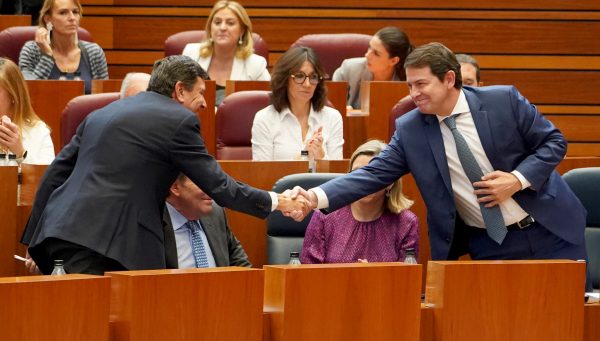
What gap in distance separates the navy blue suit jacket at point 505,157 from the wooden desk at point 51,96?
1507 millimetres

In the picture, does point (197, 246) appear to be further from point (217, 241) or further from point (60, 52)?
point (60, 52)

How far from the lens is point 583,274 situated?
6.45 feet

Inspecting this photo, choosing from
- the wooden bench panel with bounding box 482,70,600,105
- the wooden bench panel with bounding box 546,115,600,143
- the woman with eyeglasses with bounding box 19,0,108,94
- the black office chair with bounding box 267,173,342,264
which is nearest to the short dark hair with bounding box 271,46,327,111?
the black office chair with bounding box 267,173,342,264

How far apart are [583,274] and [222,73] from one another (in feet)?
7.25

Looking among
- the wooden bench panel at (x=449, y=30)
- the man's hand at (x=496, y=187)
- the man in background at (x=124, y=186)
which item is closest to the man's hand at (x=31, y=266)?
the man in background at (x=124, y=186)

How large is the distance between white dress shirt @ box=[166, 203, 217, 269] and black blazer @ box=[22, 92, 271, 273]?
0.19 m

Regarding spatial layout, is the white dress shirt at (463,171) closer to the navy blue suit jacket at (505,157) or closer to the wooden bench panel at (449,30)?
the navy blue suit jacket at (505,157)

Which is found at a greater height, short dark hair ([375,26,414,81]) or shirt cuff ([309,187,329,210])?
short dark hair ([375,26,414,81])

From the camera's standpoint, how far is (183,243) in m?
2.39

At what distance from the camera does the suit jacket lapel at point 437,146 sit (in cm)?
229

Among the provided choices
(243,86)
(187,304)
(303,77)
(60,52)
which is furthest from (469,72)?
(187,304)

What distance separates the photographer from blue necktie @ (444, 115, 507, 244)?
2244 millimetres

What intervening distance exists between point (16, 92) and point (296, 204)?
0.88 metres

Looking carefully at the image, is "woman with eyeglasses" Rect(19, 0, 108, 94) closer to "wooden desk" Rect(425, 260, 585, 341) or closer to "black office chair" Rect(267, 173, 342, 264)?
"black office chair" Rect(267, 173, 342, 264)
